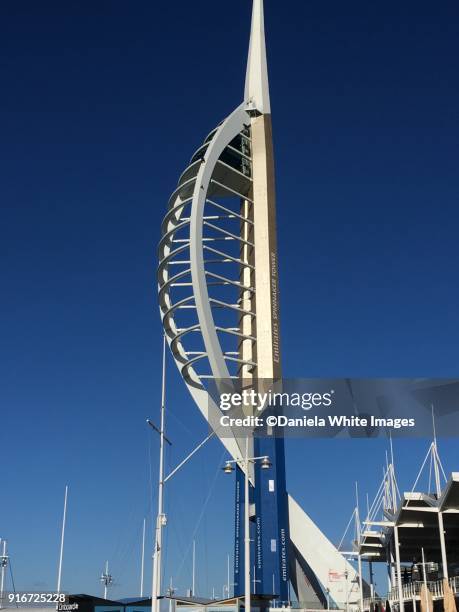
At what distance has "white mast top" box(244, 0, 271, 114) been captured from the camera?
5503cm

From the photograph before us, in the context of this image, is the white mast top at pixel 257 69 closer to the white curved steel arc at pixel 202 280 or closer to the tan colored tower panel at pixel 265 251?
the tan colored tower panel at pixel 265 251

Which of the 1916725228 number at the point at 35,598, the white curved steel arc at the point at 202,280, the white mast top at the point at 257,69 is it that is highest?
the white mast top at the point at 257,69

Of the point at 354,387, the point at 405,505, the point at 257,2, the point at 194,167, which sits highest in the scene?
the point at 257,2

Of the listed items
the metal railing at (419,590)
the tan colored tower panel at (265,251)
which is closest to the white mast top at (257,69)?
the tan colored tower panel at (265,251)

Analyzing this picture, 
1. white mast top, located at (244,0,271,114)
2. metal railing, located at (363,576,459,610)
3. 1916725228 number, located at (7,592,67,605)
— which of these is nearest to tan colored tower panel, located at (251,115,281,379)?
white mast top, located at (244,0,271,114)

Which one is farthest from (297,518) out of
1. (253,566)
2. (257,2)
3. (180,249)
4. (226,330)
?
(257,2)

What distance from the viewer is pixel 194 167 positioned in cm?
4888

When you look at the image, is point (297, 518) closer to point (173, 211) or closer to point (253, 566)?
point (253, 566)

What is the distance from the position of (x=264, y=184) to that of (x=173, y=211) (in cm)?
766

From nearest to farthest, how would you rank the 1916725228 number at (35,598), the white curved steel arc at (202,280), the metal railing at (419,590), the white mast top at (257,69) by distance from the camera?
the 1916725228 number at (35,598)
the metal railing at (419,590)
the white curved steel arc at (202,280)
the white mast top at (257,69)

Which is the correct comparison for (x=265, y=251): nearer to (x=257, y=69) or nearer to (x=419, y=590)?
(x=257, y=69)

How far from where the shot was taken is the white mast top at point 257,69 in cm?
5503

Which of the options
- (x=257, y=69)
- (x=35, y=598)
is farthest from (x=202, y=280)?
(x=257, y=69)

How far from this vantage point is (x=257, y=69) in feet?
185
